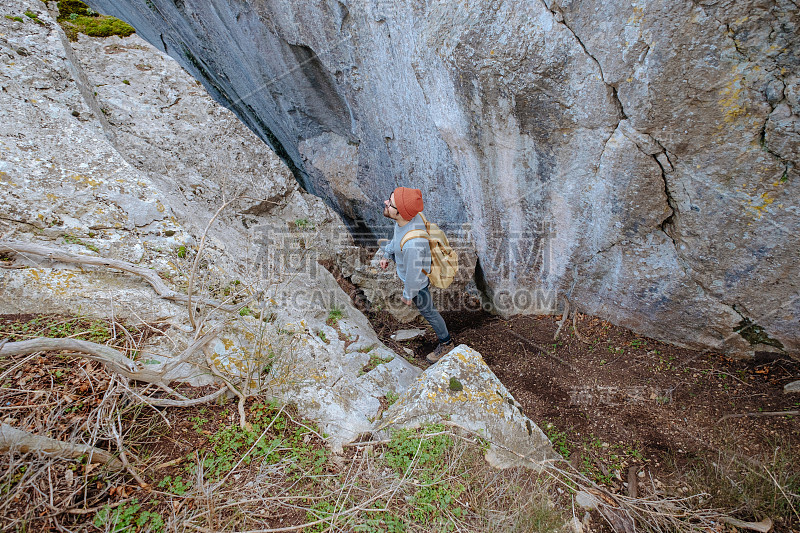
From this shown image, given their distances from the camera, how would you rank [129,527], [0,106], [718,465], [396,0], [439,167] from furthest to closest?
1. [439,167]
2. [396,0]
3. [0,106]
4. [718,465]
5. [129,527]

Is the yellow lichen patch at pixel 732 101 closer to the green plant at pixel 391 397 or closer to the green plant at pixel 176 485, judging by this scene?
the green plant at pixel 391 397

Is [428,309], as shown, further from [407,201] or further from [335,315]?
[407,201]

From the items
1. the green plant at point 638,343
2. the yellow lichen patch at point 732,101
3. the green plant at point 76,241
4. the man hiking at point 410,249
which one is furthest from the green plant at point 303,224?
the yellow lichen patch at point 732,101

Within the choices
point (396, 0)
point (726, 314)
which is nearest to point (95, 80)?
point (396, 0)

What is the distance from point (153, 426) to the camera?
234 centimetres

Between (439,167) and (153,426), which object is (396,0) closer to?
(439,167)

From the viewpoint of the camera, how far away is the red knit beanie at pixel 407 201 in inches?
144

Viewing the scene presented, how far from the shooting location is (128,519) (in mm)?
1926

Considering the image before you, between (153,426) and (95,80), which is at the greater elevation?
(95,80)

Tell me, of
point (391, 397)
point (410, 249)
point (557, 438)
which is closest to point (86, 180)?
point (410, 249)

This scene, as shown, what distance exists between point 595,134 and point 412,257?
2.01 meters

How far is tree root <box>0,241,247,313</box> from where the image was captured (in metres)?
2.85

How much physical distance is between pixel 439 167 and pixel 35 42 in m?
4.63

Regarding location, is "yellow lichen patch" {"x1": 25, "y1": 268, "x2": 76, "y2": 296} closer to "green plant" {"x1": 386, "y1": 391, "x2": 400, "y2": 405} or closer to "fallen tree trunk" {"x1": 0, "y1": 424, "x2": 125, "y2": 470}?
"fallen tree trunk" {"x1": 0, "y1": 424, "x2": 125, "y2": 470}
